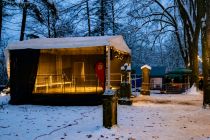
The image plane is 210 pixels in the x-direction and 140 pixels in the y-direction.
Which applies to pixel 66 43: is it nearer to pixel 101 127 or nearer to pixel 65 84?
pixel 65 84

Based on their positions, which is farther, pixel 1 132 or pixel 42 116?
pixel 42 116

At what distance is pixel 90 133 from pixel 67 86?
44.5 feet

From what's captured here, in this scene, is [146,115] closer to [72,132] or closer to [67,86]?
[72,132]

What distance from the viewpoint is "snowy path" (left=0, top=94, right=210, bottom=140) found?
31.3 ft

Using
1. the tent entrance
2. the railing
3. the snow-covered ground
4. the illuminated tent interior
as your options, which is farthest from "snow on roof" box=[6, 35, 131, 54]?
the snow-covered ground

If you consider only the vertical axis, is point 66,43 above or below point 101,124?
above

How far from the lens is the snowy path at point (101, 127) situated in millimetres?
9531

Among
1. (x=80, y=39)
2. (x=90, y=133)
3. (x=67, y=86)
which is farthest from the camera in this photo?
(x=67, y=86)

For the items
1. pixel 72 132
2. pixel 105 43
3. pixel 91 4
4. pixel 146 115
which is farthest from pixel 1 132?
pixel 91 4

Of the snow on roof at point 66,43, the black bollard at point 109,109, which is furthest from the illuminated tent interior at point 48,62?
the black bollard at point 109,109

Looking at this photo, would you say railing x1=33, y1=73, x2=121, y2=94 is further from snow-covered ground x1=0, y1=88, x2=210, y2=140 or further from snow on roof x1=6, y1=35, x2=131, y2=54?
snow-covered ground x1=0, y1=88, x2=210, y2=140

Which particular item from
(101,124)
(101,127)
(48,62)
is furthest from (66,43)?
(101,127)

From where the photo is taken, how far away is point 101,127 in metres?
10.4

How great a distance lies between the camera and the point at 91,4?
34688 millimetres
